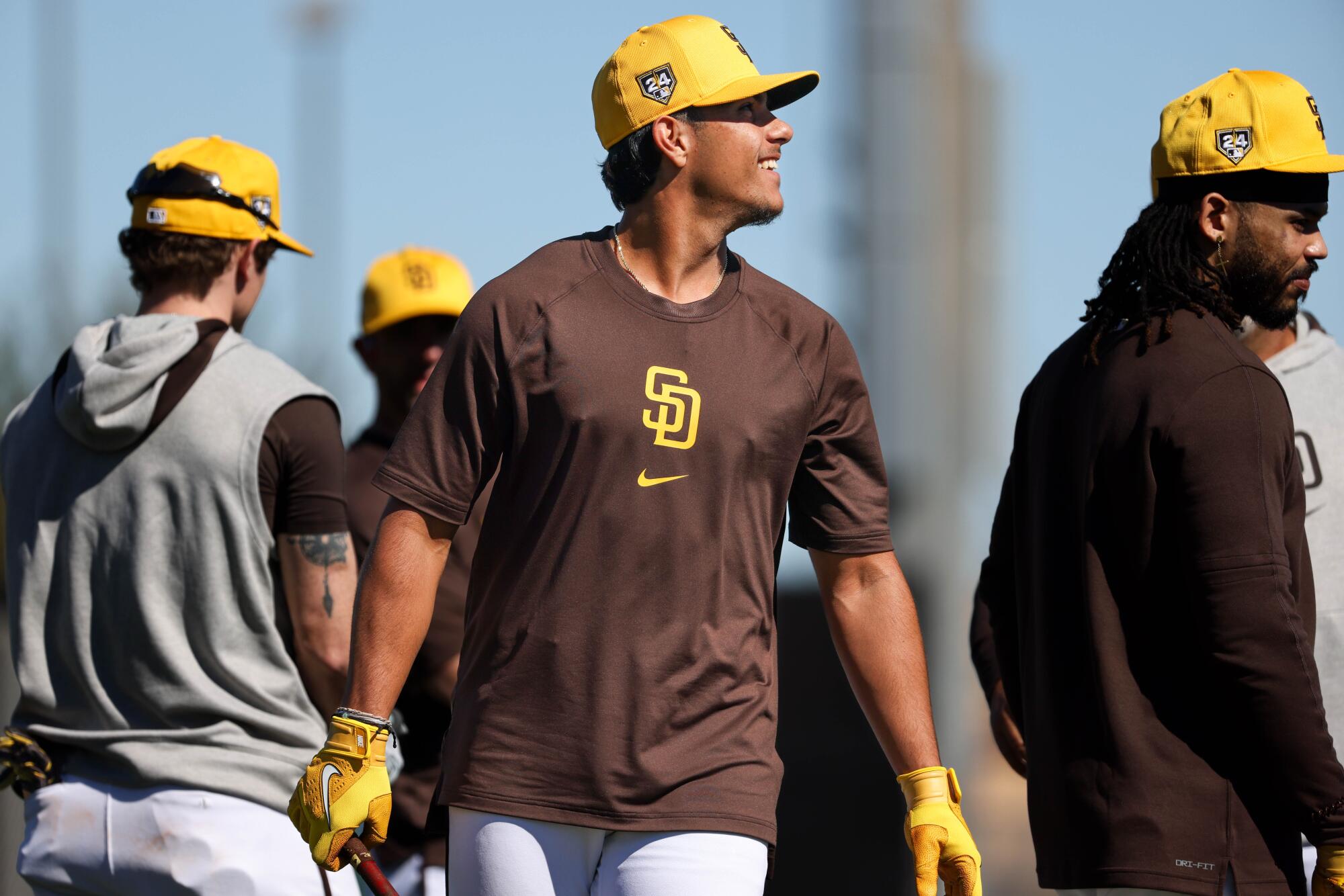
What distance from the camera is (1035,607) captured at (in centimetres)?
385

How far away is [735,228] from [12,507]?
1.93 metres

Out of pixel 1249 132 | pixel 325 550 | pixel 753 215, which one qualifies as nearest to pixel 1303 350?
pixel 1249 132

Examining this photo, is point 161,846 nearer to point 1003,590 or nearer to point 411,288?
point 1003,590

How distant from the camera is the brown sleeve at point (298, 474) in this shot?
4.21 meters

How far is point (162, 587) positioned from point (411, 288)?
80.7 inches

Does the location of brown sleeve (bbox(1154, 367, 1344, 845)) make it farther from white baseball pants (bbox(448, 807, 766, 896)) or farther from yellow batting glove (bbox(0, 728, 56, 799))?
yellow batting glove (bbox(0, 728, 56, 799))

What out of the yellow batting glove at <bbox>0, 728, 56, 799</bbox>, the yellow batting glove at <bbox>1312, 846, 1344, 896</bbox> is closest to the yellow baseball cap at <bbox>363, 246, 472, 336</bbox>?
the yellow batting glove at <bbox>0, 728, 56, 799</bbox>

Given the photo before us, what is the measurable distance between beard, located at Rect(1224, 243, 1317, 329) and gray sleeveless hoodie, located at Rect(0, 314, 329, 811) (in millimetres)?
2094

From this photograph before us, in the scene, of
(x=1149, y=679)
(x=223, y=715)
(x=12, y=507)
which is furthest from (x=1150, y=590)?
(x=12, y=507)

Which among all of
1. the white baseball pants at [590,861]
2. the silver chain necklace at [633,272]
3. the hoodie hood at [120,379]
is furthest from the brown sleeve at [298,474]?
the white baseball pants at [590,861]

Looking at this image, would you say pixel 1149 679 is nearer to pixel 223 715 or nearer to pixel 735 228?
pixel 735 228

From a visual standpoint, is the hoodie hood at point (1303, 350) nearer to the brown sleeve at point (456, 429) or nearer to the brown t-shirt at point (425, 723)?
the brown sleeve at point (456, 429)

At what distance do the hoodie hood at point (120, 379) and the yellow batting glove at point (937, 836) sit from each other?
6.22 feet

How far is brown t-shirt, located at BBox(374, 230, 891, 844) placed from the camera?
10.9ft
